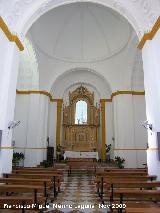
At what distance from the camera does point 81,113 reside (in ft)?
53.1

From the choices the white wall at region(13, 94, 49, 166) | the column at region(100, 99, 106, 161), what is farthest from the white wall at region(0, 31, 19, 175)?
the column at region(100, 99, 106, 161)

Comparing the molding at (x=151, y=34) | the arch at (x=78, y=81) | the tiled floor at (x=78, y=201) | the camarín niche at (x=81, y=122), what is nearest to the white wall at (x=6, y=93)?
the tiled floor at (x=78, y=201)

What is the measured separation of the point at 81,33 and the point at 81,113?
585cm

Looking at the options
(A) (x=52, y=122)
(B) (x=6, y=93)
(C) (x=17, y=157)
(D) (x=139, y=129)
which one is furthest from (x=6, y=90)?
(D) (x=139, y=129)

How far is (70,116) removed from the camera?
52.4 feet

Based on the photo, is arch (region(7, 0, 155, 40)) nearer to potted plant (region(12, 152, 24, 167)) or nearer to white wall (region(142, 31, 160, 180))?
white wall (region(142, 31, 160, 180))

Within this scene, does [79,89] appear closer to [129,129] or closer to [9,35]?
[129,129]

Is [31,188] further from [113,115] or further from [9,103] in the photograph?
[113,115]

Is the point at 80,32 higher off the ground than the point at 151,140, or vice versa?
the point at 80,32

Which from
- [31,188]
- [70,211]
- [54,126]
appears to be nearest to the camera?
[31,188]

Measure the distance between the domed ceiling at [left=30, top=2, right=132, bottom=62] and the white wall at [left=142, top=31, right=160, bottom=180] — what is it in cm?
593

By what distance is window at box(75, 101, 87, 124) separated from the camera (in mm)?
15950

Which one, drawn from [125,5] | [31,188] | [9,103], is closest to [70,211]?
[31,188]

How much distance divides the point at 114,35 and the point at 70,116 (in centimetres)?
660
